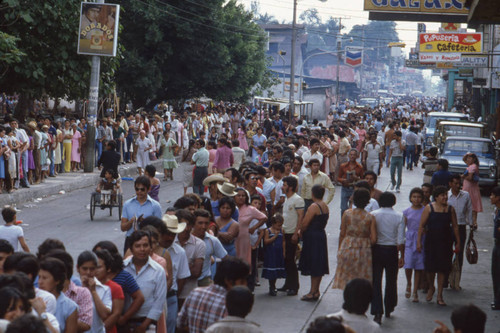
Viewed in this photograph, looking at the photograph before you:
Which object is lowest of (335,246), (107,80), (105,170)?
(335,246)

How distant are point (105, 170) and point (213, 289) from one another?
11.6 m

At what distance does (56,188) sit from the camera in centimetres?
2252

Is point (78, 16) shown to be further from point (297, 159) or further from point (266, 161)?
point (297, 159)

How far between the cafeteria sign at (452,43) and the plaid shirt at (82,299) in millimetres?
26608

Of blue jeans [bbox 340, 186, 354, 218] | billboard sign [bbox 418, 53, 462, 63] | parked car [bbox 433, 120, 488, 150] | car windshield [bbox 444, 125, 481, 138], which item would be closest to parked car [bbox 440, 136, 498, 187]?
parked car [bbox 433, 120, 488, 150]

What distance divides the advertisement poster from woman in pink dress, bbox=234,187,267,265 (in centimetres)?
1441

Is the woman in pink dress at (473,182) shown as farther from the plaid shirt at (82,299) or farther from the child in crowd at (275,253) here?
the plaid shirt at (82,299)

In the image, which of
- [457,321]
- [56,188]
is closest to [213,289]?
[457,321]

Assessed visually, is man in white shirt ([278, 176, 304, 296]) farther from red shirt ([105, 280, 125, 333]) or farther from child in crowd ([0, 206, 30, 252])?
red shirt ([105, 280, 125, 333])

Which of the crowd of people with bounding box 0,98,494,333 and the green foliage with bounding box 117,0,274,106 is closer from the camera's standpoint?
the crowd of people with bounding box 0,98,494,333

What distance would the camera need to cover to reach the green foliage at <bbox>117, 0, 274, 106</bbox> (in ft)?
120

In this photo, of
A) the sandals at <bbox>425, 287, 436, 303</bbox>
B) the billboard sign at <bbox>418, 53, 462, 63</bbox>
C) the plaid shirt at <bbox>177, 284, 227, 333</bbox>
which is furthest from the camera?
the billboard sign at <bbox>418, 53, 462, 63</bbox>

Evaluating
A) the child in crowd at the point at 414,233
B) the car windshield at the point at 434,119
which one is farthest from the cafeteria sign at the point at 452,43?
the child in crowd at the point at 414,233

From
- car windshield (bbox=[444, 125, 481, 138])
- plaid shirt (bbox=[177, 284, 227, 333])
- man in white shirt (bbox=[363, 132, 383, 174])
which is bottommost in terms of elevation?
plaid shirt (bbox=[177, 284, 227, 333])
